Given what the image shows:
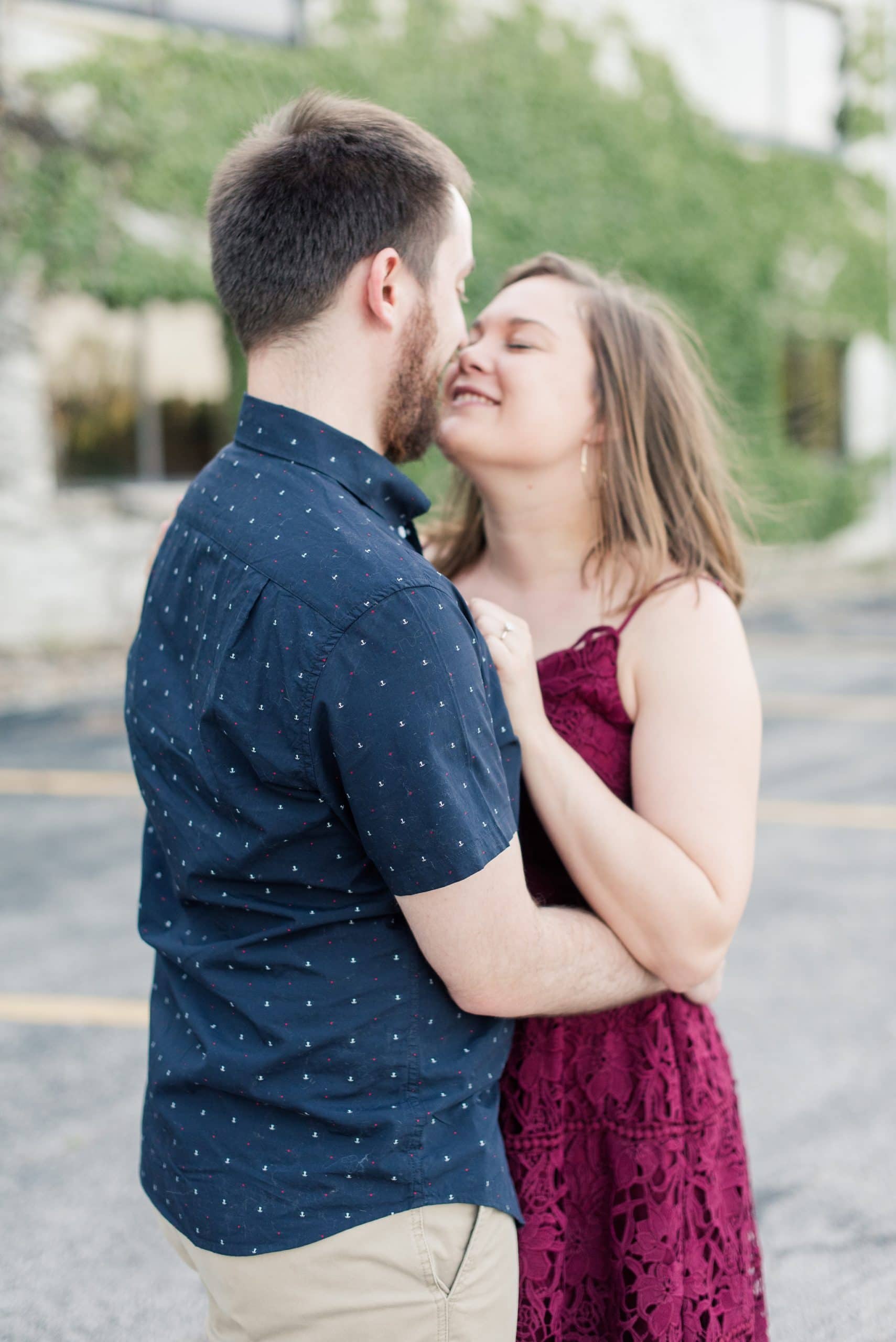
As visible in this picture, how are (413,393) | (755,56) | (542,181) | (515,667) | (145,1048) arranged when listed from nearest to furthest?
(413,393) < (515,667) < (145,1048) < (542,181) < (755,56)

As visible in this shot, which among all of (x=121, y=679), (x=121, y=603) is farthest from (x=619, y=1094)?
(x=121, y=603)

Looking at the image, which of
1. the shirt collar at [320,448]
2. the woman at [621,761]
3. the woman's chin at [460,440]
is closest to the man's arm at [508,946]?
the woman at [621,761]

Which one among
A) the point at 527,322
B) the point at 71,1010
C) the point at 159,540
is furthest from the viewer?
the point at 71,1010

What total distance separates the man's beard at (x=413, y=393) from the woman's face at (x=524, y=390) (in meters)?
0.37

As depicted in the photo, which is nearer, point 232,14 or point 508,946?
point 508,946

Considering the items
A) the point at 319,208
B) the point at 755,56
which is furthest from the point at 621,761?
the point at 755,56

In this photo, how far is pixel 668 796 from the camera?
5.66 feet

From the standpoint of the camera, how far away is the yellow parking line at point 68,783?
6.38m

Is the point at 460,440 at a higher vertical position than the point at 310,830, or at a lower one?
higher

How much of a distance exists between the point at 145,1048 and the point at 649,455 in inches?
98.8

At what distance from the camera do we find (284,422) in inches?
56.7

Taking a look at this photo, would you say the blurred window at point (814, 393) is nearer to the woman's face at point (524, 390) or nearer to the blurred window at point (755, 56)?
the blurred window at point (755, 56)

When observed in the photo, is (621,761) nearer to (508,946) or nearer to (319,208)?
(508,946)

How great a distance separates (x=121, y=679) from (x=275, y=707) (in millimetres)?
8092
